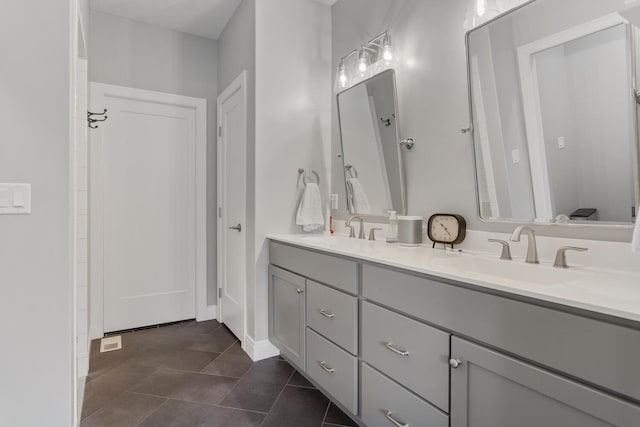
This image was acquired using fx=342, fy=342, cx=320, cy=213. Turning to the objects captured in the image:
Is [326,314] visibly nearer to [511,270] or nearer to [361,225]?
[361,225]

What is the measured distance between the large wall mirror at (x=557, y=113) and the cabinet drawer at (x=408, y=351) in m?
0.68

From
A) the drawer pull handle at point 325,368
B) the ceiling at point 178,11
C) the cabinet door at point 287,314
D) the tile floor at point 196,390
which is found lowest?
the tile floor at point 196,390

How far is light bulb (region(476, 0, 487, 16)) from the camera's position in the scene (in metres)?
1.55

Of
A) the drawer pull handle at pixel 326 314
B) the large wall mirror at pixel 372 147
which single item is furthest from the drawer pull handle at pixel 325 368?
the large wall mirror at pixel 372 147

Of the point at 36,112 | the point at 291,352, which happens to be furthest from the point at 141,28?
the point at 291,352

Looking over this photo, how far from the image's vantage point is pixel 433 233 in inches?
71.0

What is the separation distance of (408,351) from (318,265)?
69 centimetres

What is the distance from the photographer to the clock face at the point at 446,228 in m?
1.69

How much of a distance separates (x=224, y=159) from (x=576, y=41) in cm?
259

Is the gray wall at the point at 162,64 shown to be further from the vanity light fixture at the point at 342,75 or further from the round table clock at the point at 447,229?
the round table clock at the point at 447,229

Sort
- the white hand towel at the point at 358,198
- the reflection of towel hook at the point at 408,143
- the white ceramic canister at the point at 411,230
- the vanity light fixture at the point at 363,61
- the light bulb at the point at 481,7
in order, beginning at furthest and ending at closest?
the white hand towel at the point at 358,198
the vanity light fixture at the point at 363,61
the reflection of towel hook at the point at 408,143
the white ceramic canister at the point at 411,230
the light bulb at the point at 481,7

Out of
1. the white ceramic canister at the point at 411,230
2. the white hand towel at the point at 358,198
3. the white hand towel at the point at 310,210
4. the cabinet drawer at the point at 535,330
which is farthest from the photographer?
the white hand towel at the point at 310,210

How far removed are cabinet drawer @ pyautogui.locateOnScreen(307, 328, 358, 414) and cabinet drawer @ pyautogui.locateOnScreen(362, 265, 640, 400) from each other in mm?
504

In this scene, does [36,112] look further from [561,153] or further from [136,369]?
[561,153]
